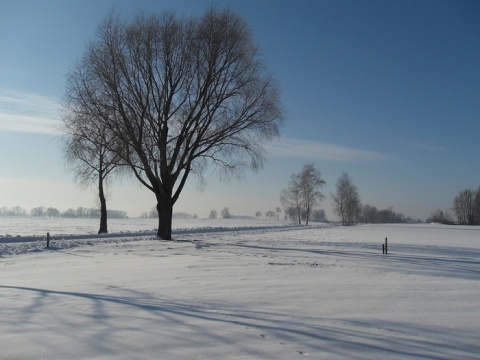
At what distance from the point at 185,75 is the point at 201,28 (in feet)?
10.3

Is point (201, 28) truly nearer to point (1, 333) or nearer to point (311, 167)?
point (1, 333)

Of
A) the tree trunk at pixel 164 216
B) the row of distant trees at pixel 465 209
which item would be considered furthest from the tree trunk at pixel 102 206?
the row of distant trees at pixel 465 209

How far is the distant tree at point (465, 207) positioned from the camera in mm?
124000

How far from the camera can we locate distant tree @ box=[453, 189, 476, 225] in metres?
124

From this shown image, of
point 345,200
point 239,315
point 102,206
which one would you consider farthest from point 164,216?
point 345,200

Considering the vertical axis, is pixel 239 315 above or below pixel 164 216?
below

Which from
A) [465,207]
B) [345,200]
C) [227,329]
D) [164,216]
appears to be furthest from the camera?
[465,207]

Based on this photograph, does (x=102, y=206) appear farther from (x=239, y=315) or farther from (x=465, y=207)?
(x=465, y=207)

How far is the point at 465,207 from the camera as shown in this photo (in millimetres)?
126438

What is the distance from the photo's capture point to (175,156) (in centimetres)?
2414

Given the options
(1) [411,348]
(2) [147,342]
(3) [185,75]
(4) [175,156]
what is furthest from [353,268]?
(3) [185,75]

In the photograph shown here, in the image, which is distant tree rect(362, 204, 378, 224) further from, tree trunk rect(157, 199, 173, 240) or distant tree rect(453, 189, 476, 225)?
tree trunk rect(157, 199, 173, 240)

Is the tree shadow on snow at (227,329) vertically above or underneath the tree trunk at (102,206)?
underneath

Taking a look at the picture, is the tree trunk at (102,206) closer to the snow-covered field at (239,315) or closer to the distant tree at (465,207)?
the snow-covered field at (239,315)
